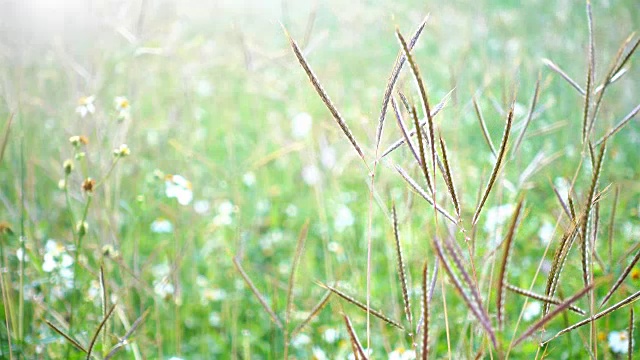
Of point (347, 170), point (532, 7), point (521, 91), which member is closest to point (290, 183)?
point (347, 170)

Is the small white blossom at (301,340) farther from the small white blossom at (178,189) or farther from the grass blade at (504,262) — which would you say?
the grass blade at (504,262)

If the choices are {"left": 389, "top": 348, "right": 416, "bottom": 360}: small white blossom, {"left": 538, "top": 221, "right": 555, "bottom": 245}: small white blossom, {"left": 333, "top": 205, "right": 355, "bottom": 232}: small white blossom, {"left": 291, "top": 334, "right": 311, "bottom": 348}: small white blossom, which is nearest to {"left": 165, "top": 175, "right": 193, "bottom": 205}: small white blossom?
{"left": 291, "top": 334, "right": 311, "bottom": 348}: small white blossom

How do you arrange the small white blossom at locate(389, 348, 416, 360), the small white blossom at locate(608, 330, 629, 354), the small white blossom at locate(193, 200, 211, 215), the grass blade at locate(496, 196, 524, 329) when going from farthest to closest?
the small white blossom at locate(193, 200, 211, 215) → the small white blossom at locate(608, 330, 629, 354) → the small white blossom at locate(389, 348, 416, 360) → the grass blade at locate(496, 196, 524, 329)

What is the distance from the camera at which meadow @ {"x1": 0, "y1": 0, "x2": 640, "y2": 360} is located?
682 millimetres

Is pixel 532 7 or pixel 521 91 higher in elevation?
pixel 532 7

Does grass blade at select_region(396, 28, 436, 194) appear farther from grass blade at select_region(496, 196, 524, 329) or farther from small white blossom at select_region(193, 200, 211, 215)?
small white blossom at select_region(193, 200, 211, 215)

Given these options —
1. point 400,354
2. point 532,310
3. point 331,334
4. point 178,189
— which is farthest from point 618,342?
point 178,189

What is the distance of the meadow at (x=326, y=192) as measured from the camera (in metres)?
0.68

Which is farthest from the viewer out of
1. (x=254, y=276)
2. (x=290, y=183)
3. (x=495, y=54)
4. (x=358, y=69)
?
(x=358, y=69)

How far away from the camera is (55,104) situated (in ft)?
9.12

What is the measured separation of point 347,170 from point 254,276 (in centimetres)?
98

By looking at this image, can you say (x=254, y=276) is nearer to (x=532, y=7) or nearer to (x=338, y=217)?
(x=338, y=217)

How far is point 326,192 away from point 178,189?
1141 millimetres

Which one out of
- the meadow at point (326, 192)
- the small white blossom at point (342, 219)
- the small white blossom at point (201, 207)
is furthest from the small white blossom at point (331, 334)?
the small white blossom at point (201, 207)
